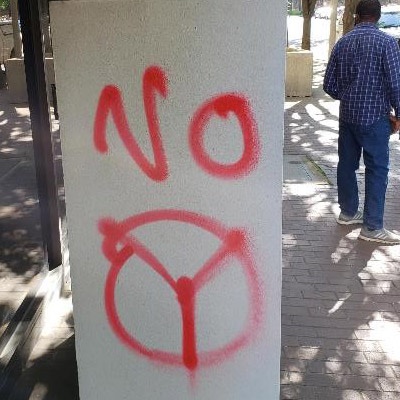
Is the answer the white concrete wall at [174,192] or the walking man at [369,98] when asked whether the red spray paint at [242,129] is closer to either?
the white concrete wall at [174,192]

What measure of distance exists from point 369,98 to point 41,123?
8.53 feet

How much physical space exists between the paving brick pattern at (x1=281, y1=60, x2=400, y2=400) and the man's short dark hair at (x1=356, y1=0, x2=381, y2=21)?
1.91 metres

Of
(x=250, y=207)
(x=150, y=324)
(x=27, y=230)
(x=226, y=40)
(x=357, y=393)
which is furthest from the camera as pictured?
(x=27, y=230)

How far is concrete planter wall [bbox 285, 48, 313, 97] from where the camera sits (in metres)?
12.6

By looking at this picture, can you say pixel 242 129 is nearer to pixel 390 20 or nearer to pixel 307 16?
pixel 307 16

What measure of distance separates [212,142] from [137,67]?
0.36m

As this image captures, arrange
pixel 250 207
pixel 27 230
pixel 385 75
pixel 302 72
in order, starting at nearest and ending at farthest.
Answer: pixel 250 207
pixel 385 75
pixel 27 230
pixel 302 72

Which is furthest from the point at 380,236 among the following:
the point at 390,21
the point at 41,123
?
the point at 390,21

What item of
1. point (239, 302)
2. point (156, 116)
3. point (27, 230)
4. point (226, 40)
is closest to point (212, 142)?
point (156, 116)

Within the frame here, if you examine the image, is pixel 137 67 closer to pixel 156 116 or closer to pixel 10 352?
pixel 156 116

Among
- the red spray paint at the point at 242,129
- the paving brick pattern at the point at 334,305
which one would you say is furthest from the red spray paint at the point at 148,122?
the paving brick pattern at the point at 334,305

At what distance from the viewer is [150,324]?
2.24 m

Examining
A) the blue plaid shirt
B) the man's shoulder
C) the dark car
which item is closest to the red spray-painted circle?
the blue plaid shirt

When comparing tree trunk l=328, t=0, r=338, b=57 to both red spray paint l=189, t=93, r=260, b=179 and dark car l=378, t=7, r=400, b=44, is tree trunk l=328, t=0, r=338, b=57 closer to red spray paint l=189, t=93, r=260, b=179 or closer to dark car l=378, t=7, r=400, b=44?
dark car l=378, t=7, r=400, b=44
